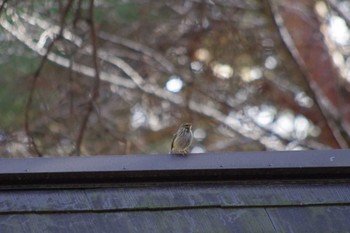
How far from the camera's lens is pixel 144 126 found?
13.9m

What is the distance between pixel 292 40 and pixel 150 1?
1.82m

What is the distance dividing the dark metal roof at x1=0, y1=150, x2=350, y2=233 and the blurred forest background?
830cm

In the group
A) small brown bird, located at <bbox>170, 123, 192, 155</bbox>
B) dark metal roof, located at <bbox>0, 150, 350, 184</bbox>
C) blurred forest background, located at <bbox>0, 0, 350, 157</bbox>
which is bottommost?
blurred forest background, located at <bbox>0, 0, 350, 157</bbox>

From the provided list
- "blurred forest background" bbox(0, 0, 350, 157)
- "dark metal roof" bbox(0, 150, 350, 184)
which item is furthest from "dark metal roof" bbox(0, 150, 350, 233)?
"blurred forest background" bbox(0, 0, 350, 157)

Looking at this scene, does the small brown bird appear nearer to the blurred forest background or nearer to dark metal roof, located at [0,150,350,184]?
dark metal roof, located at [0,150,350,184]

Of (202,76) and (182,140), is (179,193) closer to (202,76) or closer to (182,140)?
(182,140)

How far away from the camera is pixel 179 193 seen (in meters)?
3.77

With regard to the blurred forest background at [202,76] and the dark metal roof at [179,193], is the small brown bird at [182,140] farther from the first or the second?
the blurred forest background at [202,76]

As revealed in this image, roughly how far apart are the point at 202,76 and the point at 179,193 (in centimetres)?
1020

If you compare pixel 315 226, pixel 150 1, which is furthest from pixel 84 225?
pixel 150 1

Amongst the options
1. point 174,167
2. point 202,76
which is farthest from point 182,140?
point 202,76

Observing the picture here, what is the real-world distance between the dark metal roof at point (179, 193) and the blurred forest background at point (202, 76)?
8.30 meters

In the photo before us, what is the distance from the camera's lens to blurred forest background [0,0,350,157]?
12.6 m

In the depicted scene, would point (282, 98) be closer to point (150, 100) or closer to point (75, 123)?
point (150, 100)
